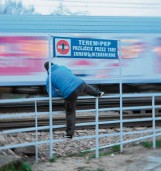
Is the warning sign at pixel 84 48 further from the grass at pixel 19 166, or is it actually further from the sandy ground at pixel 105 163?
the grass at pixel 19 166

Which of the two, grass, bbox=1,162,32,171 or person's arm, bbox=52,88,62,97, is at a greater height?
person's arm, bbox=52,88,62,97

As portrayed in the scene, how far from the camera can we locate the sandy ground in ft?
20.2

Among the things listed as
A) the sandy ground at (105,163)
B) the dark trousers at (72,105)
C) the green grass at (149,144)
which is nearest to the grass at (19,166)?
the sandy ground at (105,163)

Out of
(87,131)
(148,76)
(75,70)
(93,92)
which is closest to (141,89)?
(148,76)

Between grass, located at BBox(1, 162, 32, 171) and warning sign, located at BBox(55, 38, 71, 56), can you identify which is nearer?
grass, located at BBox(1, 162, 32, 171)

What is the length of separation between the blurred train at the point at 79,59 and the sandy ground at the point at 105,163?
6.16 m

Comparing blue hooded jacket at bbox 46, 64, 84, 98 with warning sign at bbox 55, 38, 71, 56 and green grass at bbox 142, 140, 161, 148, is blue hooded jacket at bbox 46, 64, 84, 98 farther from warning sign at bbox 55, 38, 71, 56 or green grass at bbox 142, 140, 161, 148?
green grass at bbox 142, 140, 161, 148

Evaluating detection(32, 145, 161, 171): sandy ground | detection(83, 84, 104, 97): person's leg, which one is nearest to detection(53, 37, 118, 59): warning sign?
detection(83, 84, 104, 97): person's leg

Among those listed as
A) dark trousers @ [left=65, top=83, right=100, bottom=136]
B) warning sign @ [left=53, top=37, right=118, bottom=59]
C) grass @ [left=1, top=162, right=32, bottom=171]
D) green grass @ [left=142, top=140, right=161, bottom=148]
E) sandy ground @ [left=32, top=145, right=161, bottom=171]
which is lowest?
sandy ground @ [left=32, top=145, right=161, bottom=171]

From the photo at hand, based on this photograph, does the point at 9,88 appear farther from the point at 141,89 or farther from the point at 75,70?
the point at 141,89

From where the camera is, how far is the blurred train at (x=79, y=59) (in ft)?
44.8

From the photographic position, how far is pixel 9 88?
47.0 ft

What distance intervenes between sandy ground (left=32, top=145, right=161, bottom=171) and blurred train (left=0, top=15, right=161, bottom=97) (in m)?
6.16

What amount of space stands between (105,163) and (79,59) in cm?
692
